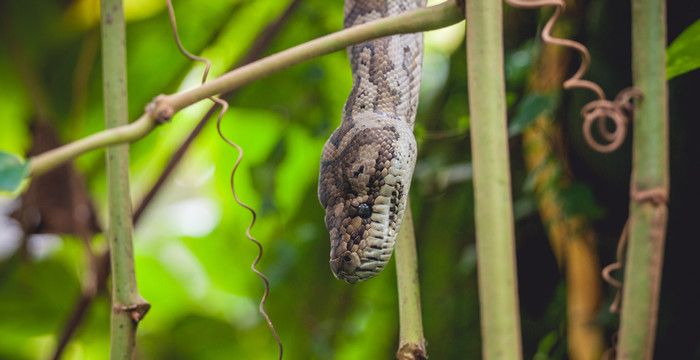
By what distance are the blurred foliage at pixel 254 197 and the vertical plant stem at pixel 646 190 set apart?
2.65ft

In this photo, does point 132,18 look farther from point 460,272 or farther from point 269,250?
point 460,272

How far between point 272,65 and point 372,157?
46 cm

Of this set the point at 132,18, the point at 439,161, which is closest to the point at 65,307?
the point at 132,18

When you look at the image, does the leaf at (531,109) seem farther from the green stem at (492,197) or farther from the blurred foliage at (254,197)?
the green stem at (492,197)

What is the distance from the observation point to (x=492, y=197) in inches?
24.8

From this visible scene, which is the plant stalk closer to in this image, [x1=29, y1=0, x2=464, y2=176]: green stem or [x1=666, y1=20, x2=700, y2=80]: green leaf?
[x1=666, y1=20, x2=700, y2=80]: green leaf

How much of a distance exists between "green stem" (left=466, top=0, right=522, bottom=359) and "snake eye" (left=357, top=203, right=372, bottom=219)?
0.51 m

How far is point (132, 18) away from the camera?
207 centimetres

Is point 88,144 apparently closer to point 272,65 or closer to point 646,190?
point 272,65

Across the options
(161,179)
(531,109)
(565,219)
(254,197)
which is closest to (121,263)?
(531,109)

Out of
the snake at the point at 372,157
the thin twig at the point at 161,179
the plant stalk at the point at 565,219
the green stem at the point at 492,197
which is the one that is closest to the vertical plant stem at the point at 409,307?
the snake at the point at 372,157

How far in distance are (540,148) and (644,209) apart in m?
0.89

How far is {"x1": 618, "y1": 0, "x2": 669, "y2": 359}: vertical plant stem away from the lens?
0.62 metres

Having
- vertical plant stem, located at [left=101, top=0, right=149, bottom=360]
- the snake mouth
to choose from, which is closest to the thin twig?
the snake mouth
